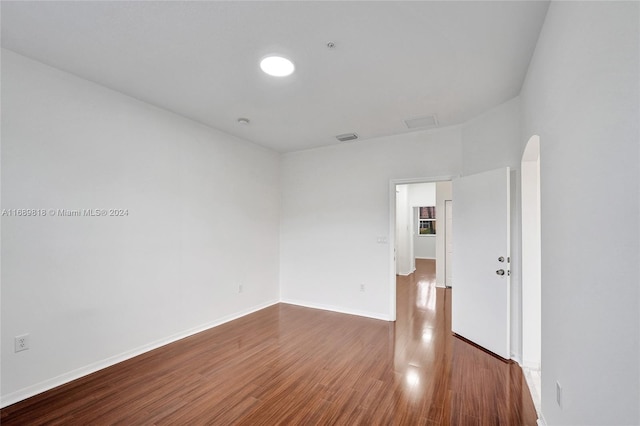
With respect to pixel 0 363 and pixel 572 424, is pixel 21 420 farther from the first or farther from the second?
pixel 572 424

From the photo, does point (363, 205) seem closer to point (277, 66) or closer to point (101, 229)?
point (277, 66)

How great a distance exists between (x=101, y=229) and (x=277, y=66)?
7.69ft

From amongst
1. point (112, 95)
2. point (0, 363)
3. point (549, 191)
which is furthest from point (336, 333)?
Result: point (112, 95)

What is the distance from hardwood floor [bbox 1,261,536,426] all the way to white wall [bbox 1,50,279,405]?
32 centimetres

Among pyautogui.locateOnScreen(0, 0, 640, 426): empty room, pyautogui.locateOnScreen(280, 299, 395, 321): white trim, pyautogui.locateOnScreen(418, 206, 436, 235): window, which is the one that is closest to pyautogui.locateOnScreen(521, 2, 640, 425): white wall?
pyautogui.locateOnScreen(0, 0, 640, 426): empty room

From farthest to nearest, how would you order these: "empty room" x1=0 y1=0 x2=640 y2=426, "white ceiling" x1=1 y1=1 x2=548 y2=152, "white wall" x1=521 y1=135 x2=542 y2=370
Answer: "white wall" x1=521 y1=135 x2=542 y2=370, "white ceiling" x1=1 y1=1 x2=548 y2=152, "empty room" x1=0 y1=0 x2=640 y2=426

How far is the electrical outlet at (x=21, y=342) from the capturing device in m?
2.27

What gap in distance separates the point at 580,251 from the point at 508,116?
7.72ft

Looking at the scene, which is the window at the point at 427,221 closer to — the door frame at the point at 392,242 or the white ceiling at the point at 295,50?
the door frame at the point at 392,242

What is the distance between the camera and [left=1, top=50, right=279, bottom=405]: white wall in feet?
7.59

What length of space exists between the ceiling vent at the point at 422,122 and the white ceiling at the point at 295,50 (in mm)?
223

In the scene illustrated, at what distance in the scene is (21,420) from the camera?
6.73ft

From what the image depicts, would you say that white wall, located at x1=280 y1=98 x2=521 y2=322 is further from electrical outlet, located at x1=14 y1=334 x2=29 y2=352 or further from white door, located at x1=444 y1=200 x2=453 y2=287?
electrical outlet, located at x1=14 y1=334 x2=29 y2=352

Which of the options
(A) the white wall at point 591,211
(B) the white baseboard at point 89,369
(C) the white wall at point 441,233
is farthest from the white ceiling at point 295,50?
(C) the white wall at point 441,233
